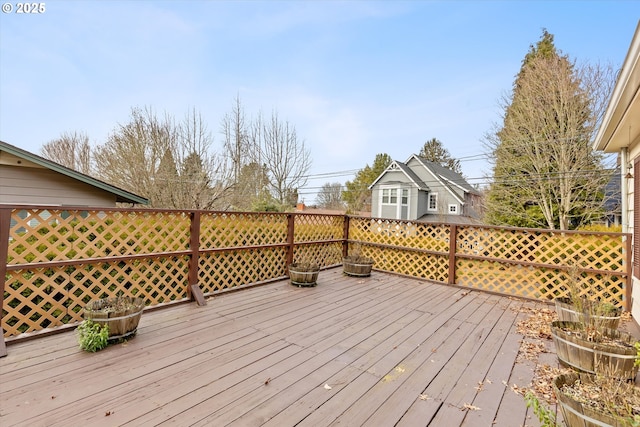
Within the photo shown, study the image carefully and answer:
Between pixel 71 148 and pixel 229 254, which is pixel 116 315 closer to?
pixel 229 254

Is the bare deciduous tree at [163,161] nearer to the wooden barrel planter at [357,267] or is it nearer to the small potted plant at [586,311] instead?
the wooden barrel planter at [357,267]

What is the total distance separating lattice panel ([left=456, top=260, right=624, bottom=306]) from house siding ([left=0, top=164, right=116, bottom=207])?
25.4ft

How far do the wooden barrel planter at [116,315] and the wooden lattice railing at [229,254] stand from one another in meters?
0.48

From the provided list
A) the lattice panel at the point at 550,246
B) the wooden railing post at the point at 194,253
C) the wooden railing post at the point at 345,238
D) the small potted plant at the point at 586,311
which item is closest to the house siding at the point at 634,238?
the lattice panel at the point at 550,246

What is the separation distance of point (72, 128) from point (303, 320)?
17408 mm

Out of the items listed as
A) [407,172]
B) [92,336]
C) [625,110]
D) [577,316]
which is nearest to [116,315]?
[92,336]

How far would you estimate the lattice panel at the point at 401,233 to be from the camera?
6.04m

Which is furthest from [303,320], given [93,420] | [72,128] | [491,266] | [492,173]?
[72,128]

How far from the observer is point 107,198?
21.6ft

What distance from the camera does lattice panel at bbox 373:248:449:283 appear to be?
19.6 feet

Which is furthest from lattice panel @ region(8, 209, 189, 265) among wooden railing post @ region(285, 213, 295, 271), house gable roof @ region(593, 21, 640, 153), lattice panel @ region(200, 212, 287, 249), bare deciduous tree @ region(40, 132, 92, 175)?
bare deciduous tree @ region(40, 132, 92, 175)

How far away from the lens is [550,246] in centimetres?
498

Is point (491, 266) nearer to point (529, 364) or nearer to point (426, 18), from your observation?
point (529, 364)

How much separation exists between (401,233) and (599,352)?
4.34 meters
